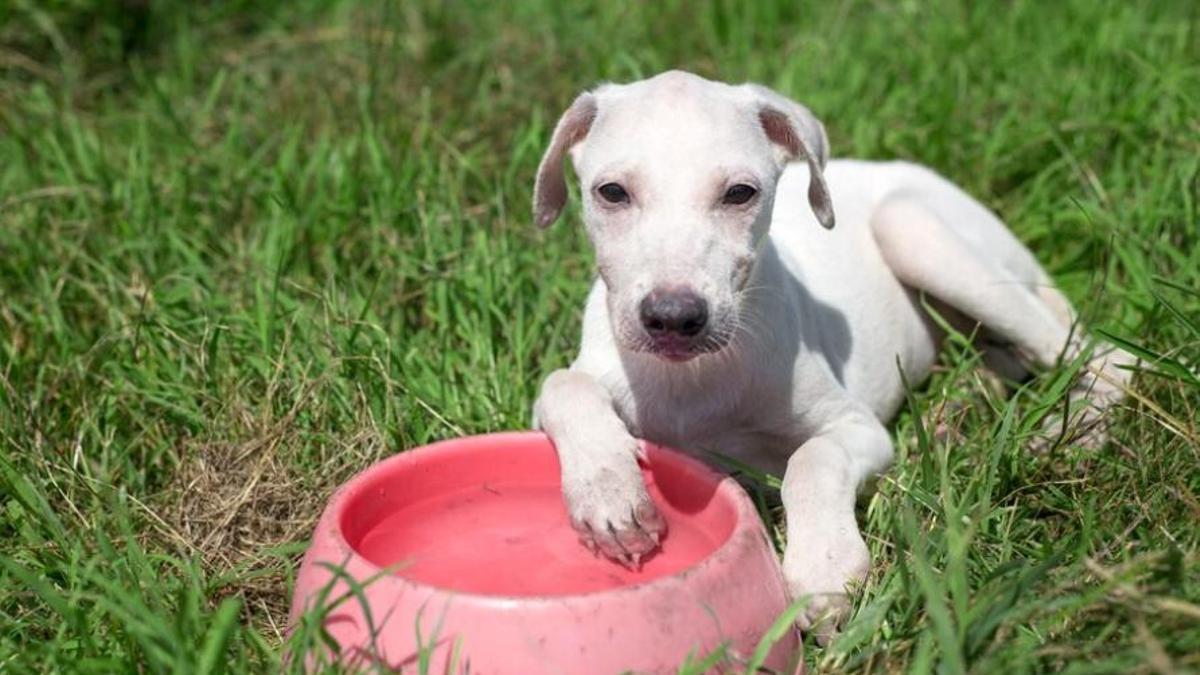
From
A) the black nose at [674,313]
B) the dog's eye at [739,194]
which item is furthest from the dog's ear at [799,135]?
the black nose at [674,313]

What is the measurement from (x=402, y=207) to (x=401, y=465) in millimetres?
1885

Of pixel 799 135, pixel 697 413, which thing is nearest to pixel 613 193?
pixel 799 135

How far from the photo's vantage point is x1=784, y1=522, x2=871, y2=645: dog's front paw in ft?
11.1

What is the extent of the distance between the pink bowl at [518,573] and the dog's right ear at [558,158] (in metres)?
0.70

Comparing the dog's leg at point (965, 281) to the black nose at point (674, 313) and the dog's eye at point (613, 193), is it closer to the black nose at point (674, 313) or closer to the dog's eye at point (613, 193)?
the dog's eye at point (613, 193)

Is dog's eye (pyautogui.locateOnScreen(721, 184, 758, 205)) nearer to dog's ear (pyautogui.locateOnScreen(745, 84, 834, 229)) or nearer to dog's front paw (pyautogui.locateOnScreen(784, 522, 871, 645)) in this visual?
dog's ear (pyautogui.locateOnScreen(745, 84, 834, 229))

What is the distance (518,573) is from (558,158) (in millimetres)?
1179

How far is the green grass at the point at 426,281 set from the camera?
333 centimetres

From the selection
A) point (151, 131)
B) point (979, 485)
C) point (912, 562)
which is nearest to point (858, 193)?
point (979, 485)

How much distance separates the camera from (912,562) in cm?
356

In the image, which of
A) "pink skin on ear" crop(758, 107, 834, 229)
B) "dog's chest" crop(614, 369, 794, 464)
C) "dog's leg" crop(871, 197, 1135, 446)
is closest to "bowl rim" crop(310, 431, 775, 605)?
"dog's chest" crop(614, 369, 794, 464)

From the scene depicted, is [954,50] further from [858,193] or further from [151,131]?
[151,131]

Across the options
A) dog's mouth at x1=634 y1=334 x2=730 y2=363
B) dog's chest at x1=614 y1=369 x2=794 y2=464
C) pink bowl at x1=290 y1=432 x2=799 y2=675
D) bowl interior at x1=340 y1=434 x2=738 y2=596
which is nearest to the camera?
pink bowl at x1=290 y1=432 x2=799 y2=675

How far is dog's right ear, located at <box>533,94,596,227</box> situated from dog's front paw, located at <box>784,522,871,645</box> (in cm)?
121
